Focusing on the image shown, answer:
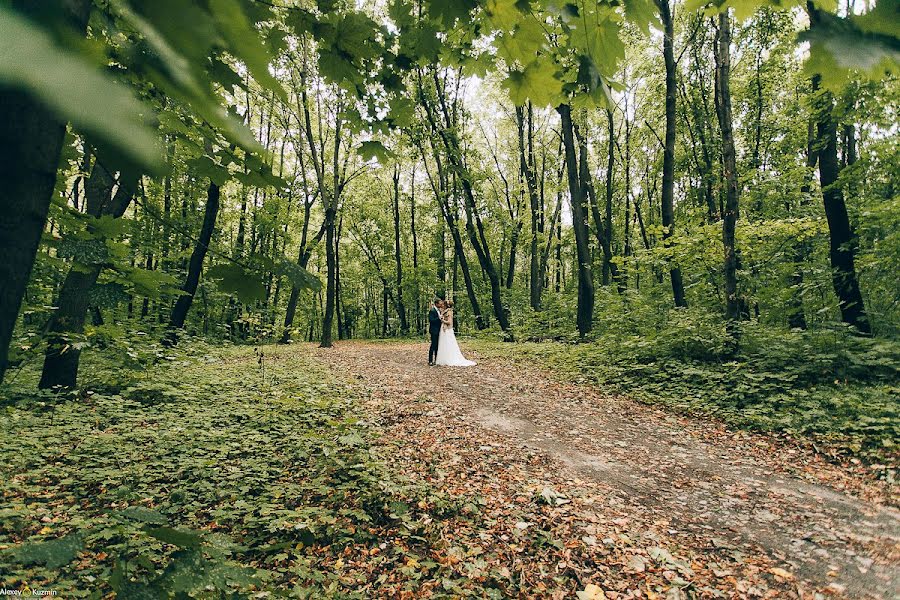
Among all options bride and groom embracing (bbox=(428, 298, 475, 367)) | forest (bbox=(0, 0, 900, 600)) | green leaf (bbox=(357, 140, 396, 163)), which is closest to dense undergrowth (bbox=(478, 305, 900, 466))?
forest (bbox=(0, 0, 900, 600))

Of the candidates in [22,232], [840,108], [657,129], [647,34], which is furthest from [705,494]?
[657,129]

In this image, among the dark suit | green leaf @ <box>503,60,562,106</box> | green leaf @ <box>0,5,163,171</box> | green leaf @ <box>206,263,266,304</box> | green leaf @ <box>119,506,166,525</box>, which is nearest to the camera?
green leaf @ <box>0,5,163,171</box>

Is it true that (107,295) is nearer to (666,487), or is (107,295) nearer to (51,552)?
(51,552)

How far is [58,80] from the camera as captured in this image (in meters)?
0.31

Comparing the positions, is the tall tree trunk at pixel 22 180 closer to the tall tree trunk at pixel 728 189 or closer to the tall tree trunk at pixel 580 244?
the tall tree trunk at pixel 728 189

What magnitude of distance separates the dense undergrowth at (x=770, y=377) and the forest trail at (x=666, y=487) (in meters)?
0.53

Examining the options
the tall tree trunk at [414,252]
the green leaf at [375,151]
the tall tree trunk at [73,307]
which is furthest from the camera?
the tall tree trunk at [414,252]

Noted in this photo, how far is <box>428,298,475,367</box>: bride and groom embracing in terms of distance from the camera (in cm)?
1190

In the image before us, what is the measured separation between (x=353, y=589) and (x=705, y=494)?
136 inches

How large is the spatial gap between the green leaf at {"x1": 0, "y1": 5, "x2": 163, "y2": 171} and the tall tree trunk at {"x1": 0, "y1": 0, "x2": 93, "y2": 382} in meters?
0.56

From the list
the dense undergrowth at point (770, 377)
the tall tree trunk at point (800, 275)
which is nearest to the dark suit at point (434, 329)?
the dense undergrowth at point (770, 377)

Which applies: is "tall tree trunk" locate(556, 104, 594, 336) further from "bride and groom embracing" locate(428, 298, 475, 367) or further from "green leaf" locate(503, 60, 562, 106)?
"green leaf" locate(503, 60, 562, 106)

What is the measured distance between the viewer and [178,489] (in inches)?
145

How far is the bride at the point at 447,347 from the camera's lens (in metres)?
11.8
